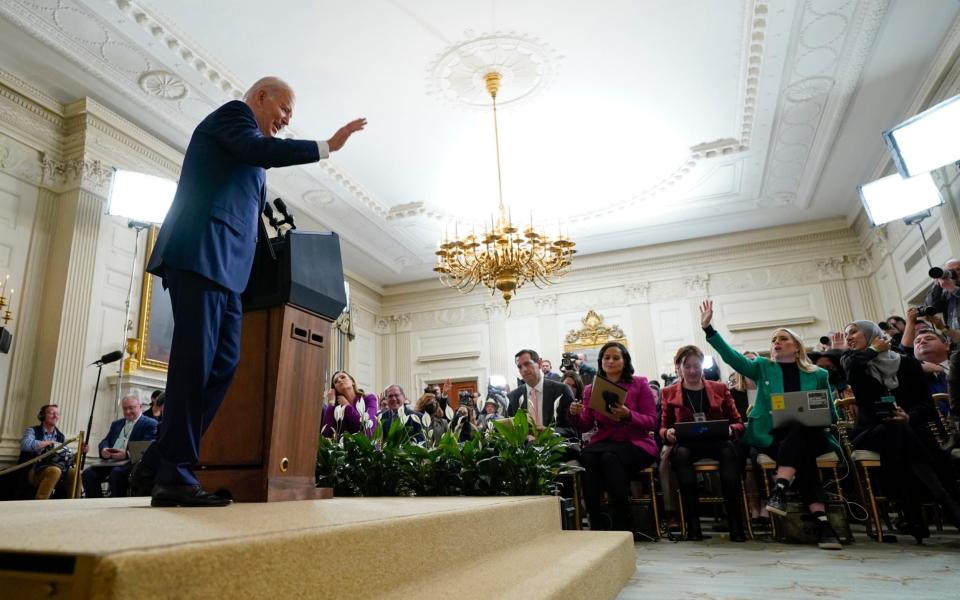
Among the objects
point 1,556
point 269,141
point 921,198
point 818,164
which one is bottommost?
point 1,556

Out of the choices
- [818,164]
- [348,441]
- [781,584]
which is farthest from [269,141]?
[818,164]

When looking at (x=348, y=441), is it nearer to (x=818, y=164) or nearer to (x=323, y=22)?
(x=323, y=22)

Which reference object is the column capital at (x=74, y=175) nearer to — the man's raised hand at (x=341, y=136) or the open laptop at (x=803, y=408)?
the man's raised hand at (x=341, y=136)

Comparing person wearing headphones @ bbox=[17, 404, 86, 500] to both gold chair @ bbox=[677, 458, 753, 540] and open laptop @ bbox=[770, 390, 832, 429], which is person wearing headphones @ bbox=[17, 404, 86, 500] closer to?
gold chair @ bbox=[677, 458, 753, 540]

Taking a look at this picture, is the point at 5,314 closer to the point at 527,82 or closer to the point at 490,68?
the point at 490,68

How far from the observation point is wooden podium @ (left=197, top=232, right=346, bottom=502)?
170cm

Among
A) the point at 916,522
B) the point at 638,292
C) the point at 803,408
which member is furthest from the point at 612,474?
the point at 638,292

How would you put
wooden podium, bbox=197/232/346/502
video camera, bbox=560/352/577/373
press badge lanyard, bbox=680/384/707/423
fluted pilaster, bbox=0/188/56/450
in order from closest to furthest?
wooden podium, bbox=197/232/346/502 → press badge lanyard, bbox=680/384/707/423 → fluted pilaster, bbox=0/188/56/450 → video camera, bbox=560/352/577/373

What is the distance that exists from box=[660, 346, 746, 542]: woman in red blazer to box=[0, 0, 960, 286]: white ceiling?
2858 mm

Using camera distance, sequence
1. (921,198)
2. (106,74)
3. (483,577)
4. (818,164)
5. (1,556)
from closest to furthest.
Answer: (1,556) → (483,577) → (106,74) → (921,198) → (818,164)

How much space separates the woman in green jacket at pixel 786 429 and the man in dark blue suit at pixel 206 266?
264 centimetres

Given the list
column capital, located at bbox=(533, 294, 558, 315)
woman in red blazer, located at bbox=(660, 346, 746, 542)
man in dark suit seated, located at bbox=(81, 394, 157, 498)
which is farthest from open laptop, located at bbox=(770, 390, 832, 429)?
column capital, located at bbox=(533, 294, 558, 315)

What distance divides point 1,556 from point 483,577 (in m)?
0.93

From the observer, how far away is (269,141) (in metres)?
1.63
